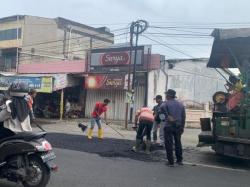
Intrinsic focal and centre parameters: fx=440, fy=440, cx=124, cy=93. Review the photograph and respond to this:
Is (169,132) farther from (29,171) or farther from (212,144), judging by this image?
(29,171)

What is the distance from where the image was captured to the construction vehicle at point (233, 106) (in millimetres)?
10297

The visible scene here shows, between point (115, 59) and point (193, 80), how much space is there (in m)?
6.25

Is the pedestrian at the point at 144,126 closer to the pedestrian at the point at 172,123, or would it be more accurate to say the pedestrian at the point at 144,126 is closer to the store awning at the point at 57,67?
the pedestrian at the point at 172,123

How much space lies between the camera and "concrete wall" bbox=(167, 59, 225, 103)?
1163 inches

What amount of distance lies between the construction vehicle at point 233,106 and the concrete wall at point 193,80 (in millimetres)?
16864

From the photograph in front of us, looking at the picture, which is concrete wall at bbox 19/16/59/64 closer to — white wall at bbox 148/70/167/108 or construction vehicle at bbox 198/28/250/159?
white wall at bbox 148/70/167/108

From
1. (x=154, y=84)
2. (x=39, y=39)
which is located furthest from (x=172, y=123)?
(x=39, y=39)

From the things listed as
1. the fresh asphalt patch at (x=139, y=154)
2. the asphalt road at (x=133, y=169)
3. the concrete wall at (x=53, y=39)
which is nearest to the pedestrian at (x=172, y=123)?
the asphalt road at (x=133, y=169)

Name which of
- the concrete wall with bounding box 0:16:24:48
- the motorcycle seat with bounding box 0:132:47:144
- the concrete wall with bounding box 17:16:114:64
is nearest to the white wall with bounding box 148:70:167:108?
the concrete wall with bounding box 17:16:114:64

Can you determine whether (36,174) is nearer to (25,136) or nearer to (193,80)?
(25,136)

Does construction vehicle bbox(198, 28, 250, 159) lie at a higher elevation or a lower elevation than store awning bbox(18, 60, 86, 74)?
lower

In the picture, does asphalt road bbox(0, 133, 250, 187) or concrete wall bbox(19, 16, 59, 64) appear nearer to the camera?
asphalt road bbox(0, 133, 250, 187)

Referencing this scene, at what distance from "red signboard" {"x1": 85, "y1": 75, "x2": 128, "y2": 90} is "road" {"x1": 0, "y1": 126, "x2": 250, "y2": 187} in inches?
545

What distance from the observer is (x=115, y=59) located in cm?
2833
